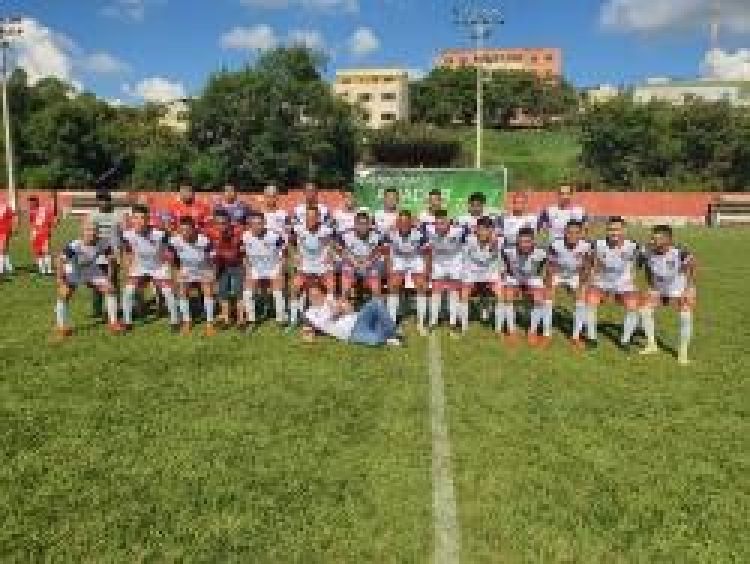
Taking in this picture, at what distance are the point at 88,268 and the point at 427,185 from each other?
68.9ft

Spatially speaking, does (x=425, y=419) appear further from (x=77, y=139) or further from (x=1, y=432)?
(x=77, y=139)

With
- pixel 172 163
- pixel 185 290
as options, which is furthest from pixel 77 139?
pixel 185 290

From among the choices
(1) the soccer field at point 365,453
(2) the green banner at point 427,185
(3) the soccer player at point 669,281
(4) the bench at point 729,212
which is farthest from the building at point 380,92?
(1) the soccer field at point 365,453

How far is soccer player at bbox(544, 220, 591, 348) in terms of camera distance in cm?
1498

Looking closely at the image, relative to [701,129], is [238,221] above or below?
below

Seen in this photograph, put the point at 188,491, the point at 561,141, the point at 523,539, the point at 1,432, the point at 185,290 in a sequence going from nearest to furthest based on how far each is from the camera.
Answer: the point at 523,539
the point at 188,491
the point at 1,432
the point at 185,290
the point at 561,141

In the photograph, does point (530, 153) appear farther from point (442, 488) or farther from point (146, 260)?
point (442, 488)

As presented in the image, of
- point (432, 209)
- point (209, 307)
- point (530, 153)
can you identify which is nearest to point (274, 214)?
point (209, 307)

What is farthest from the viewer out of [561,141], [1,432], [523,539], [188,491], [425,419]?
[561,141]

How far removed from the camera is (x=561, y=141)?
117m

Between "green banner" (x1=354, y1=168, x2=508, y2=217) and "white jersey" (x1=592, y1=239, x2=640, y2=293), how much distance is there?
18.2 metres

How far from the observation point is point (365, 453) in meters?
8.98

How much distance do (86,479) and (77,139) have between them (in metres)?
74.9

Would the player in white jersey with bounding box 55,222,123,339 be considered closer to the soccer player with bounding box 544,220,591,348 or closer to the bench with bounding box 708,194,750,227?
the soccer player with bounding box 544,220,591,348
